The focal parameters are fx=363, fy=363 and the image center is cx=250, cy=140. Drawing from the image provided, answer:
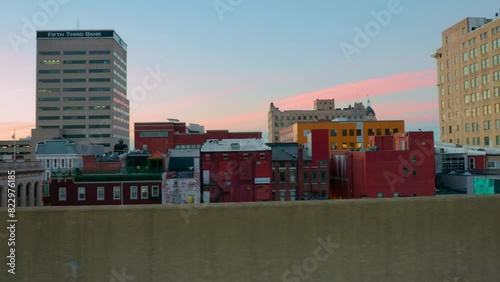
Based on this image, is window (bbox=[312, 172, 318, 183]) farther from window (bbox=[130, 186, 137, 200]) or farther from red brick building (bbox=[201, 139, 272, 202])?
window (bbox=[130, 186, 137, 200])

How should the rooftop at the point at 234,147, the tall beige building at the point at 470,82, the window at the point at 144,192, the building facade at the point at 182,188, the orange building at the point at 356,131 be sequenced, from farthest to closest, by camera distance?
the orange building at the point at 356,131
the tall beige building at the point at 470,82
the rooftop at the point at 234,147
the window at the point at 144,192
the building facade at the point at 182,188

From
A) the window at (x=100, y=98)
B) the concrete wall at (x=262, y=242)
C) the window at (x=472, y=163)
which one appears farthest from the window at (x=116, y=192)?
the window at (x=100, y=98)

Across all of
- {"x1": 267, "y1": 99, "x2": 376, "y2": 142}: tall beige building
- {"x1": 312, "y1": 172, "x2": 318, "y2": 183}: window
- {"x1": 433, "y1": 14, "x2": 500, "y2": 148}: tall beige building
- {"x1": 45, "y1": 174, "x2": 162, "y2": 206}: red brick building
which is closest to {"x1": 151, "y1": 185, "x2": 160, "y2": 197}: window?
{"x1": 45, "y1": 174, "x2": 162, "y2": 206}: red brick building

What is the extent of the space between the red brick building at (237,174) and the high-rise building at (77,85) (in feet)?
347

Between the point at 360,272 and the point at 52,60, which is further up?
the point at 52,60

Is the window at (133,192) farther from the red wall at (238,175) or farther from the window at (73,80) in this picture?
the window at (73,80)

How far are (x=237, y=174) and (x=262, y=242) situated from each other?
3010 centimetres

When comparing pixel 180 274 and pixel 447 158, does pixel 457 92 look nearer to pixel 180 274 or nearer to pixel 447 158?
pixel 447 158

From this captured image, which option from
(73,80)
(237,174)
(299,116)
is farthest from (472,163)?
(73,80)

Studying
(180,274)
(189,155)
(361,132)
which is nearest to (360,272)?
(180,274)

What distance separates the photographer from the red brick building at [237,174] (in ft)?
136

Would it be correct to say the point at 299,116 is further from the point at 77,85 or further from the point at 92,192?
the point at 92,192

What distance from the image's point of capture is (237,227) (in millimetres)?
11773

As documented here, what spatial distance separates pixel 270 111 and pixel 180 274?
14897 centimetres
